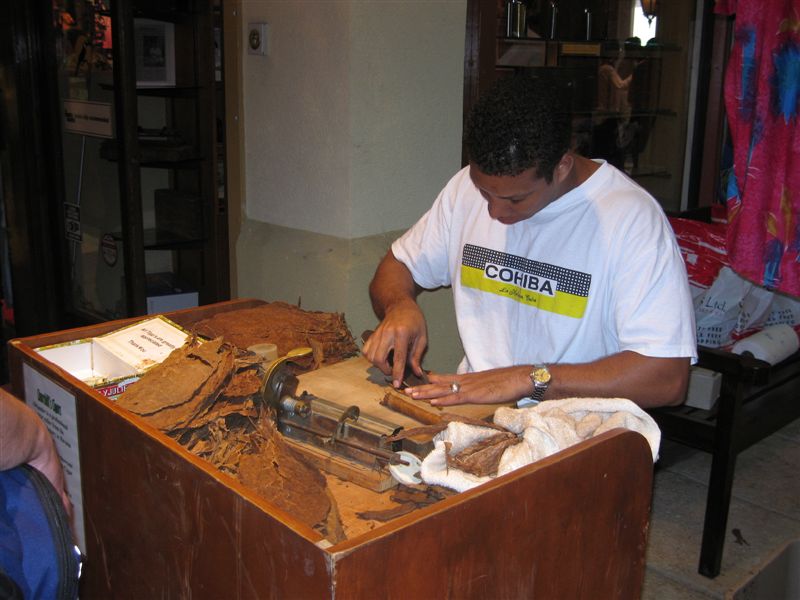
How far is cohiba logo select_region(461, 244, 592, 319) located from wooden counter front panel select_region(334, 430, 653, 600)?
49 centimetres

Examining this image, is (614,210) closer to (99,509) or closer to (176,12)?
(99,509)

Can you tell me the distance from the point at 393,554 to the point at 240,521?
0.26 metres

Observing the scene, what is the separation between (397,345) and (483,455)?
0.53 m

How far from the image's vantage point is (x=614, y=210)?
5.92 feet

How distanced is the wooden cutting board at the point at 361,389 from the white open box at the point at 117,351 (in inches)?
13.9

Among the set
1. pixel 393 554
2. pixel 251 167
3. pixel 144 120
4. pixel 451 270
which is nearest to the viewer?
pixel 393 554

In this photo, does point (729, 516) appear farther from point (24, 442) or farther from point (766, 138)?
point (24, 442)

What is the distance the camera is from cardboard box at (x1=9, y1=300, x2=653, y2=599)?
1.11m

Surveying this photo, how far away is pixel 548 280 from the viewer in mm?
1889

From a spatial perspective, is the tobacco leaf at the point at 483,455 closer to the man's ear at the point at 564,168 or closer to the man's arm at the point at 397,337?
the man's arm at the point at 397,337

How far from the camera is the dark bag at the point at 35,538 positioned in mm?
1171

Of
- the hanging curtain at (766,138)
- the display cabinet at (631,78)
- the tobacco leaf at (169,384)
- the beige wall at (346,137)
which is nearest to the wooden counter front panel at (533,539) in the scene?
the tobacco leaf at (169,384)

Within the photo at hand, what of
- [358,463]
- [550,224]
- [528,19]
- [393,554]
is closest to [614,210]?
[550,224]

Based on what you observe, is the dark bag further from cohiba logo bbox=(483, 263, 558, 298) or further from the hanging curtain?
the hanging curtain
